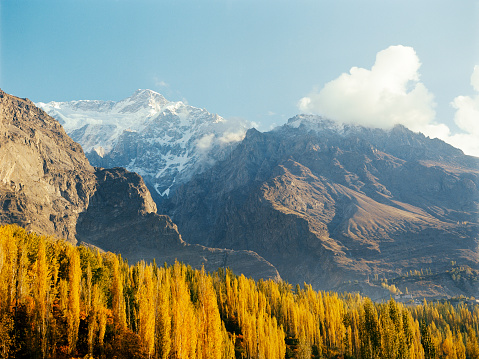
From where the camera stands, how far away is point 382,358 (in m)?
81.3

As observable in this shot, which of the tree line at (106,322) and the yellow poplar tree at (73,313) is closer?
the tree line at (106,322)

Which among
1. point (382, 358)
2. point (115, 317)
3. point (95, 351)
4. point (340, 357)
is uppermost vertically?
point (115, 317)

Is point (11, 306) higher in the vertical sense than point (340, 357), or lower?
higher

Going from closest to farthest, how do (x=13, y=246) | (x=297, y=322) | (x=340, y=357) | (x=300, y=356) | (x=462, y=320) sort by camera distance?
(x=13, y=246) < (x=300, y=356) < (x=340, y=357) < (x=297, y=322) < (x=462, y=320)

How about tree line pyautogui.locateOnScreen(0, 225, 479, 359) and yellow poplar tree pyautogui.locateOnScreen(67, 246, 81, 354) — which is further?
yellow poplar tree pyautogui.locateOnScreen(67, 246, 81, 354)

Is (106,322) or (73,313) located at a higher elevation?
(73,313)

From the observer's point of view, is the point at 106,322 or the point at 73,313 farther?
the point at 106,322

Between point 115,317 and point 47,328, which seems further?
point 115,317

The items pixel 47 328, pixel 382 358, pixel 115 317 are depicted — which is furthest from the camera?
pixel 382 358

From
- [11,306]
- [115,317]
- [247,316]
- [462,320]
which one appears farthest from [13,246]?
[462,320]

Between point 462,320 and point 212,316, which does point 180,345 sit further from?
point 462,320

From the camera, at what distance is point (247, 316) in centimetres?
9962

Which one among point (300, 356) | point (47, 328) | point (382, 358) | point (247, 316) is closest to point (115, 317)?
point (47, 328)

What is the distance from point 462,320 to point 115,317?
7264 inches
